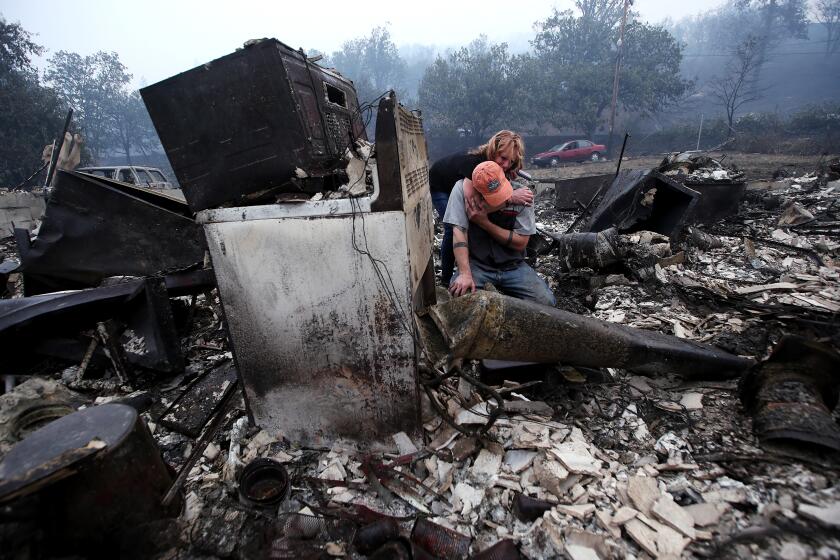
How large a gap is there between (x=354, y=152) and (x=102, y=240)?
320cm

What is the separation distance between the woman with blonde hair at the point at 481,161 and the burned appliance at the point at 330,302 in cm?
95

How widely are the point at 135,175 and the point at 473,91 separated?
25.6m

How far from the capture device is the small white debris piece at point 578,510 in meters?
1.98

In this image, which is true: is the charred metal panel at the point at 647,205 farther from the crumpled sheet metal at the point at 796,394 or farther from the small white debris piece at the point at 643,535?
the small white debris piece at the point at 643,535

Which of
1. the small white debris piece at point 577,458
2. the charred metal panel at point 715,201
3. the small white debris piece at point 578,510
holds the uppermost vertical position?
the charred metal panel at point 715,201

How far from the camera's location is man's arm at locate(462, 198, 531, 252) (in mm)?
3250

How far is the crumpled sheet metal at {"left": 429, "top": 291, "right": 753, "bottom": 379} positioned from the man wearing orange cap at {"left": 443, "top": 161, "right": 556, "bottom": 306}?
72cm

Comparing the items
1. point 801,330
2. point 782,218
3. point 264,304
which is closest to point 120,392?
point 264,304

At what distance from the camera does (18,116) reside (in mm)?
18453

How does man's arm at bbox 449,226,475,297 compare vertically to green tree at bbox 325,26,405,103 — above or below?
below

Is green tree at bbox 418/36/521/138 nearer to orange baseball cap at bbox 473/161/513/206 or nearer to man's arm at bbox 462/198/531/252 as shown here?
man's arm at bbox 462/198/531/252

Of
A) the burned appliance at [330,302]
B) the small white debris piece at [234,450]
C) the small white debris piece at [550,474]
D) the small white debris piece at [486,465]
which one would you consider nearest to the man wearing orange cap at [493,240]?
the burned appliance at [330,302]

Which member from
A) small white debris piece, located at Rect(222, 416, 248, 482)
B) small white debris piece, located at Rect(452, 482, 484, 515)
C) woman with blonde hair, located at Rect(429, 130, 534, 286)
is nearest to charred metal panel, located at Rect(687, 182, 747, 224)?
woman with blonde hair, located at Rect(429, 130, 534, 286)

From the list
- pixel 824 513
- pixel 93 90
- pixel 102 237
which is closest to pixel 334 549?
pixel 824 513
